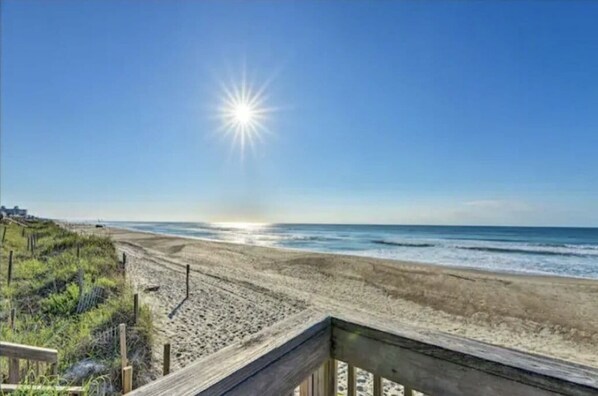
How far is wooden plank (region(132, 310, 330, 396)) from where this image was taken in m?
0.77

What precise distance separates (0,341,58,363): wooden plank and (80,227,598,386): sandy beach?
3.52 m

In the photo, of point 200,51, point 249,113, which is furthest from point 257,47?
point 249,113

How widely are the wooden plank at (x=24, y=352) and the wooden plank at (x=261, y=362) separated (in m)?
2.54

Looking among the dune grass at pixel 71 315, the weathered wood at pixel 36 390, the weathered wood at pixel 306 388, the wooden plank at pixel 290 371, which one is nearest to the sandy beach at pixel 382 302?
the dune grass at pixel 71 315

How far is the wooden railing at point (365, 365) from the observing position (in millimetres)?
807

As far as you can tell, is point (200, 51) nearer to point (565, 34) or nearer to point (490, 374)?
point (490, 374)

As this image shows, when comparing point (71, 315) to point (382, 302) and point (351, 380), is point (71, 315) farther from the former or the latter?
point (382, 302)

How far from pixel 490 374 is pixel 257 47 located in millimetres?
8707

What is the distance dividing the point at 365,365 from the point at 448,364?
27cm

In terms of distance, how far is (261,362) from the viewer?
924mm

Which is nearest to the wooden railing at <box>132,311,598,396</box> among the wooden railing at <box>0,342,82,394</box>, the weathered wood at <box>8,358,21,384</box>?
the wooden railing at <box>0,342,82,394</box>

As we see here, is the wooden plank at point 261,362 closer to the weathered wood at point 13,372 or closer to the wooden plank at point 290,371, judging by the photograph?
the wooden plank at point 290,371

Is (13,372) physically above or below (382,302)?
above

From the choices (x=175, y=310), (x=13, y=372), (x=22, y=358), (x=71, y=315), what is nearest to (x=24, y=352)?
(x=22, y=358)
